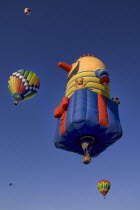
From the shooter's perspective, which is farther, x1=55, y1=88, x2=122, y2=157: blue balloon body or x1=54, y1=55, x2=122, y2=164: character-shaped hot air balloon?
x1=54, y1=55, x2=122, y2=164: character-shaped hot air balloon

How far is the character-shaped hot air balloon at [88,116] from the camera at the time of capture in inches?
419

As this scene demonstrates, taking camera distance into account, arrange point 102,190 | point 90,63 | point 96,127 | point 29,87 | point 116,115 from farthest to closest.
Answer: point 102,190 → point 29,87 → point 90,63 → point 116,115 → point 96,127

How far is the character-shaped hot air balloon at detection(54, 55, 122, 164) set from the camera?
10.6 meters

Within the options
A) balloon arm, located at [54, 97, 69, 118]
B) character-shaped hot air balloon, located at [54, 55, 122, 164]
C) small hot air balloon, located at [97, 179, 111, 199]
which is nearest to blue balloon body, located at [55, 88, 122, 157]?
character-shaped hot air balloon, located at [54, 55, 122, 164]

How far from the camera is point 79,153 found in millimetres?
12750

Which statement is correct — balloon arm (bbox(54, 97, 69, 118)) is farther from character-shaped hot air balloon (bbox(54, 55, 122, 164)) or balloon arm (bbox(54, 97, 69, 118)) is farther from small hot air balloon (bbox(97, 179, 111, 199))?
small hot air balloon (bbox(97, 179, 111, 199))

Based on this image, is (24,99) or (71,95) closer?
(71,95)

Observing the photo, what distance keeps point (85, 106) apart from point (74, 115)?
26.5 inches

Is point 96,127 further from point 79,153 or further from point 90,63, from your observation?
point 90,63

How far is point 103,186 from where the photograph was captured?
63.7ft

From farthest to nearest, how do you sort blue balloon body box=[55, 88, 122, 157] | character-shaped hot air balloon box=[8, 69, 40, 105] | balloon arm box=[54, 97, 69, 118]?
→ character-shaped hot air balloon box=[8, 69, 40, 105]
balloon arm box=[54, 97, 69, 118]
blue balloon body box=[55, 88, 122, 157]

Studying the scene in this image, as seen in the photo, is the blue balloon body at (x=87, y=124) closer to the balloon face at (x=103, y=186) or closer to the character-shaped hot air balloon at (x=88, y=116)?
the character-shaped hot air balloon at (x=88, y=116)

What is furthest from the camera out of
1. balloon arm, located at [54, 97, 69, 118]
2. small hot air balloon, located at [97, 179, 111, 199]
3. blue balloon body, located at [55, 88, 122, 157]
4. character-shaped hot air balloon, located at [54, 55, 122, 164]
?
small hot air balloon, located at [97, 179, 111, 199]

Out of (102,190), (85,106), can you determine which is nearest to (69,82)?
(85,106)
